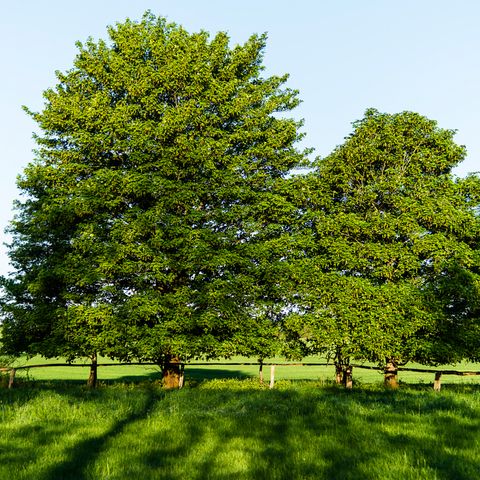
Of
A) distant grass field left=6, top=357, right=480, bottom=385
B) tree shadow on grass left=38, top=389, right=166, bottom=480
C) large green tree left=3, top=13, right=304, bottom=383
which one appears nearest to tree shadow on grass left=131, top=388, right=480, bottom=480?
tree shadow on grass left=38, top=389, right=166, bottom=480

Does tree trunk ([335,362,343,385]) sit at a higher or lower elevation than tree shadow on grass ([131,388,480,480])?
lower

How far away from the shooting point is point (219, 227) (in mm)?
22625

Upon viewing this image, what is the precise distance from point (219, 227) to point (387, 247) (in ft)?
26.0

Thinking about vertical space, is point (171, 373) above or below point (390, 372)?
below

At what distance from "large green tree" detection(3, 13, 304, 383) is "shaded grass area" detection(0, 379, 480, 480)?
30.2 ft

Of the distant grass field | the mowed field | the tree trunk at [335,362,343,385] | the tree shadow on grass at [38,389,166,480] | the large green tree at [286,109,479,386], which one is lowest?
the distant grass field

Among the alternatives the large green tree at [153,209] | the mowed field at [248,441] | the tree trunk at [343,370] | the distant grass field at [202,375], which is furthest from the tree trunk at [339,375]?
the mowed field at [248,441]

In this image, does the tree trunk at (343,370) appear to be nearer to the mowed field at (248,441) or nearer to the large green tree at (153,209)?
the large green tree at (153,209)

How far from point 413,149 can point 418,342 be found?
382 inches

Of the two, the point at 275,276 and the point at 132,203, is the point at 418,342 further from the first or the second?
the point at 132,203

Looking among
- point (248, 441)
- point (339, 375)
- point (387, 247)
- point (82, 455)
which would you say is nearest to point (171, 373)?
point (339, 375)

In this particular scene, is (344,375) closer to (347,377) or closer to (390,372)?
(347,377)

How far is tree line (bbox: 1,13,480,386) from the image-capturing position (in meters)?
20.3

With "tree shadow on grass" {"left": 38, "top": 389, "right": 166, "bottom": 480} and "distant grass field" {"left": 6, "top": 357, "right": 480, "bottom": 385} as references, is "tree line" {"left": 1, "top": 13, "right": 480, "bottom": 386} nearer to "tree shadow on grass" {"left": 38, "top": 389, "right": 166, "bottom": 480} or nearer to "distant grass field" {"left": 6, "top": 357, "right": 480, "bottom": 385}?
"distant grass field" {"left": 6, "top": 357, "right": 480, "bottom": 385}
